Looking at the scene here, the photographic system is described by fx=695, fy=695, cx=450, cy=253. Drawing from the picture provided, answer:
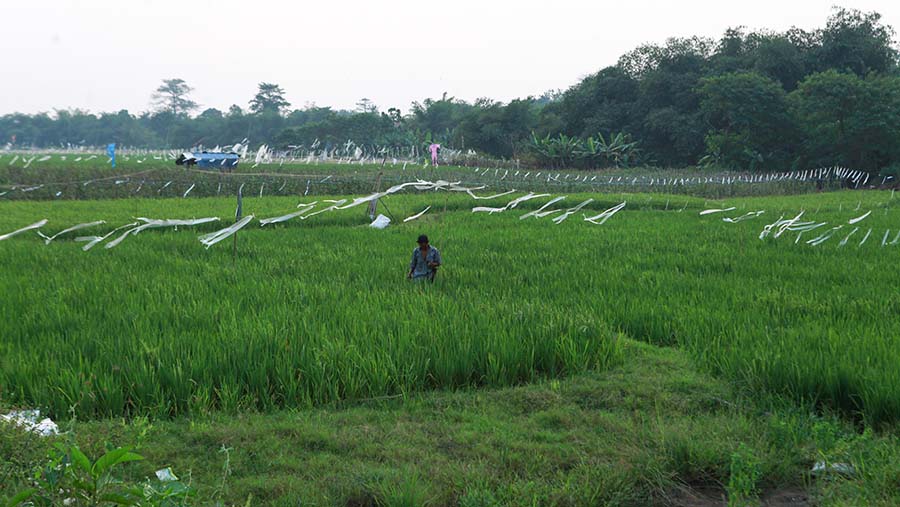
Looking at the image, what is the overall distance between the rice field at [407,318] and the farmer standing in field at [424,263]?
0.59 feet

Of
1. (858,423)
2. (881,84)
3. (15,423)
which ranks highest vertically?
(881,84)

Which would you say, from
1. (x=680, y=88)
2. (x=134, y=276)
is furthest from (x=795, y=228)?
(x=680, y=88)

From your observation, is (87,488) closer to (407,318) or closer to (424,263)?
(407,318)

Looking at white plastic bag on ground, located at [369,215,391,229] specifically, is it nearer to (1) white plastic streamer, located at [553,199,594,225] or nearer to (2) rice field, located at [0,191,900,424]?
(2) rice field, located at [0,191,900,424]

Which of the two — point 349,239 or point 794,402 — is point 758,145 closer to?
point 349,239

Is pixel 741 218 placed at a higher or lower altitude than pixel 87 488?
lower

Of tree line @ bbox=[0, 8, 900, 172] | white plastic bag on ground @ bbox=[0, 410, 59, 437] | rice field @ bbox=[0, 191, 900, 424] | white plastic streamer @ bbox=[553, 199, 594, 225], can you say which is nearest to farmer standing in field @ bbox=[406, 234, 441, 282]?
rice field @ bbox=[0, 191, 900, 424]

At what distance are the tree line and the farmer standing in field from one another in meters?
31.2

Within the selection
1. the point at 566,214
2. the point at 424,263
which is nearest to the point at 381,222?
the point at 566,214

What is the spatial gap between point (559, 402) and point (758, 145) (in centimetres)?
3773

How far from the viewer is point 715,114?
4053 cm

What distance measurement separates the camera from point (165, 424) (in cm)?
378

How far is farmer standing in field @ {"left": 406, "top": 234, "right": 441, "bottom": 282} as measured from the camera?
7129 millimetres

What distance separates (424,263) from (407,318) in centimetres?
180
